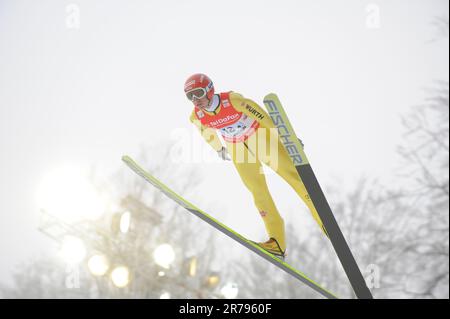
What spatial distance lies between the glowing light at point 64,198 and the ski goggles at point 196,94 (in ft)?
19.5

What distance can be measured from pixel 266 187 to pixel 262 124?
0.63m

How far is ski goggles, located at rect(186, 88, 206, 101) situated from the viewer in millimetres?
3238

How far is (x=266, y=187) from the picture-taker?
3814mm

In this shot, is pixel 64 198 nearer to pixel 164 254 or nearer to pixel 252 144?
pixel 164 254

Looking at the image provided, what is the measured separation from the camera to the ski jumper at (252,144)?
344 centimetres

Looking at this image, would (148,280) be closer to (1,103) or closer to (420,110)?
(420,110)

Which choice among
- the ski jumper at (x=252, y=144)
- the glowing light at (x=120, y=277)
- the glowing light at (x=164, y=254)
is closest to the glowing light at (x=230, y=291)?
the glowing light at (x=164, y=254)

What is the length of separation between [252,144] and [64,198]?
21.0ft

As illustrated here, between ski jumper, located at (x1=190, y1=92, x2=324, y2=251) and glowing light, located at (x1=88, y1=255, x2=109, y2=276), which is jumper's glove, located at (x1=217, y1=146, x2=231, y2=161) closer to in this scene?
ski jumper, located at (x1=190, y1=92, x2=324, y2=251)

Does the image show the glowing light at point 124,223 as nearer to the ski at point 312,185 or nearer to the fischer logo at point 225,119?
the fischer logo at point 225,119

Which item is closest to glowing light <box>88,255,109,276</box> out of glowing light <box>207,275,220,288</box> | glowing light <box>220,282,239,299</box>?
glowing light <box>207,275,220,288</box>

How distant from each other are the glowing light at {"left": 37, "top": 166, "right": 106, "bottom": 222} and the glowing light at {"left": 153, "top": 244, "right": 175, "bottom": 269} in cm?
171

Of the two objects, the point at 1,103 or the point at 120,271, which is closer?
the point at 120,271

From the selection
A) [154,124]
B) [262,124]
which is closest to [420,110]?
[262,124]
